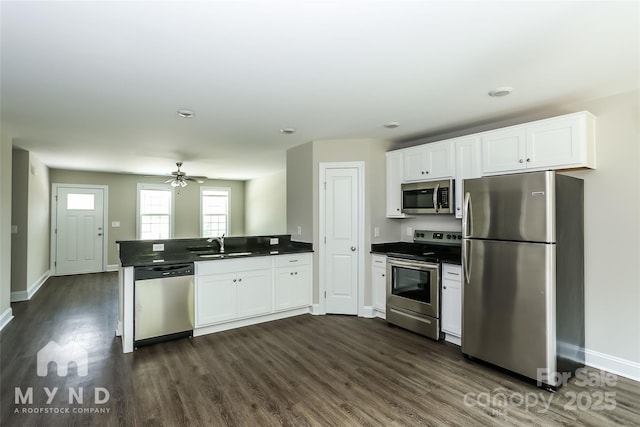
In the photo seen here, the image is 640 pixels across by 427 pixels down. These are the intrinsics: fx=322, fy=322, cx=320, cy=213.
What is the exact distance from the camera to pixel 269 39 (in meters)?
1.98

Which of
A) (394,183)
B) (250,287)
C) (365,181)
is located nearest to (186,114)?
(250,287)

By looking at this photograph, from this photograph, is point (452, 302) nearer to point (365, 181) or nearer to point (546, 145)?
point (546, 145)

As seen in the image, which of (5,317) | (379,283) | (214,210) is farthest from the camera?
(214,210)

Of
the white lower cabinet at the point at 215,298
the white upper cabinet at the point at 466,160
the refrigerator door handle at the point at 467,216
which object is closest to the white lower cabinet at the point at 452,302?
the refrigerator door handle at the point at 467,216

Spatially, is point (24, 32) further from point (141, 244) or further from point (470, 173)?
point (470, 173)

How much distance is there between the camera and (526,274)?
2701 millimetres

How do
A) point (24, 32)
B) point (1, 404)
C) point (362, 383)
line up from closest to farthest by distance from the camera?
point (24, 32)
point (1, 404)
point (362, 383)

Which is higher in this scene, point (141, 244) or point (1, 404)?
point (141, 244)

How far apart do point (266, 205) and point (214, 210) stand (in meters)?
1.79

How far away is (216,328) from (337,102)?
2.95m

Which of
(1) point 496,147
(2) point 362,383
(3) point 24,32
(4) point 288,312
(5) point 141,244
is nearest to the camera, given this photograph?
(3) point 24,32

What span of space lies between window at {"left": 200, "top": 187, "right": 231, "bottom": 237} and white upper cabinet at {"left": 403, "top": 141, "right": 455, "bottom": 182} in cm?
658

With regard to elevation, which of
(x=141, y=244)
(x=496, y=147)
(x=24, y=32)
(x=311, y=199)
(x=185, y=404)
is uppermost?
(x=24, y=32)

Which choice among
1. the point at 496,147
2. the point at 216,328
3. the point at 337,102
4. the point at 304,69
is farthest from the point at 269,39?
the point at 216,328
